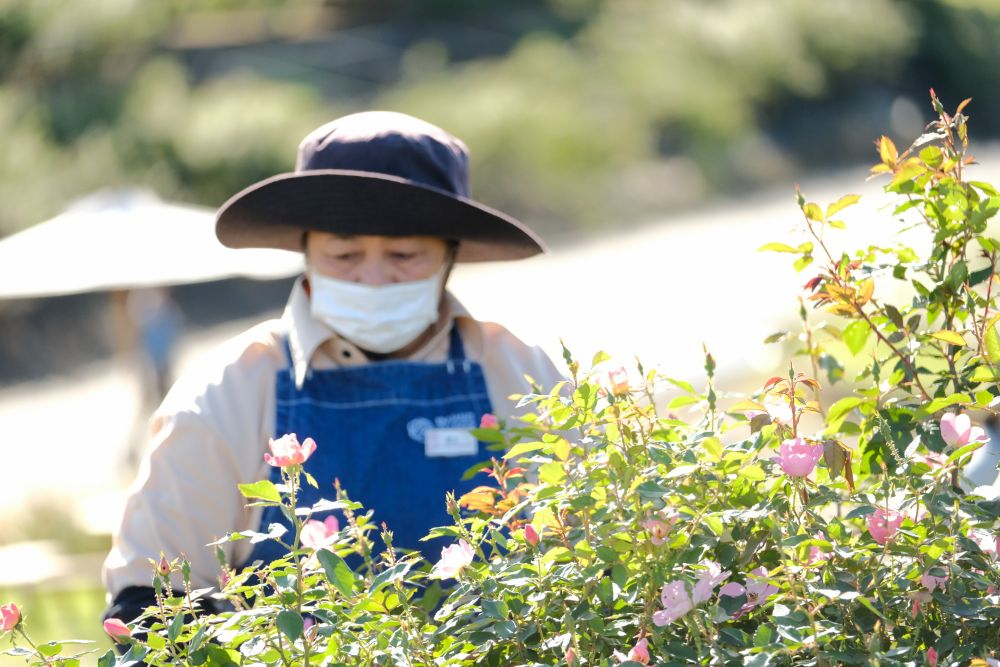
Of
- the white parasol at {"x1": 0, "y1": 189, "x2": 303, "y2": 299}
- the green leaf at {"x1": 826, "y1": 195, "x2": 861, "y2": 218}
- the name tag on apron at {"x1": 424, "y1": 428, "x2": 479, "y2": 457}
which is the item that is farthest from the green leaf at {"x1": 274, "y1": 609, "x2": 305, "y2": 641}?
the white parasol at {"x1": 0, "y1": 189, "x2": 303, "y2": 299}

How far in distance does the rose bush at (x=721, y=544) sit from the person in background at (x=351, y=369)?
69cm

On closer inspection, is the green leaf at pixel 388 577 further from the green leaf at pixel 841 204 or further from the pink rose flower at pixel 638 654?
the green leaf at pixel 841 204

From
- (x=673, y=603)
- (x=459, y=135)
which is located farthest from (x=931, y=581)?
(x=459, y=135)

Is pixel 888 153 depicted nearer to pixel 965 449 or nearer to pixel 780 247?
pixel 780 247

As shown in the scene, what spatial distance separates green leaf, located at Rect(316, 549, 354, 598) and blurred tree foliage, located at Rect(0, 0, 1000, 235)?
1367cm

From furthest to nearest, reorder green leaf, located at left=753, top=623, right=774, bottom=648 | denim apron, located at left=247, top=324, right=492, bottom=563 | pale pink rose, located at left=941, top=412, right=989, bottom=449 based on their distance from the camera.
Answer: denim apron, located at left=247, top=324, right=492, bottom=563, pale pink rose, located at left=941, top=412, right=989, bottom=449, green leaf, located at left=753, top=623, right=774, bottom=648

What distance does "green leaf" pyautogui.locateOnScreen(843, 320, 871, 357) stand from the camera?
59.0 inches

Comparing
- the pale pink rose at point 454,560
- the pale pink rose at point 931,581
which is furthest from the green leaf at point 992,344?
the pale pink rose at point 454,560

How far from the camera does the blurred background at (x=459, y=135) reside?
9656mm

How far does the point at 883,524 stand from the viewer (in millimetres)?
1266

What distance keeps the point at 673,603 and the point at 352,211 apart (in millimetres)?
1211

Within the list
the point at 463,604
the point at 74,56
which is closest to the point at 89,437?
the point at 74,56

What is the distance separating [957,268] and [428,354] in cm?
113

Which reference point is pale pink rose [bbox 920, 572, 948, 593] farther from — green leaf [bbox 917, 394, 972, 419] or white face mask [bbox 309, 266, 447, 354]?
white face mask [bbox 309, 266, 447, 354]
